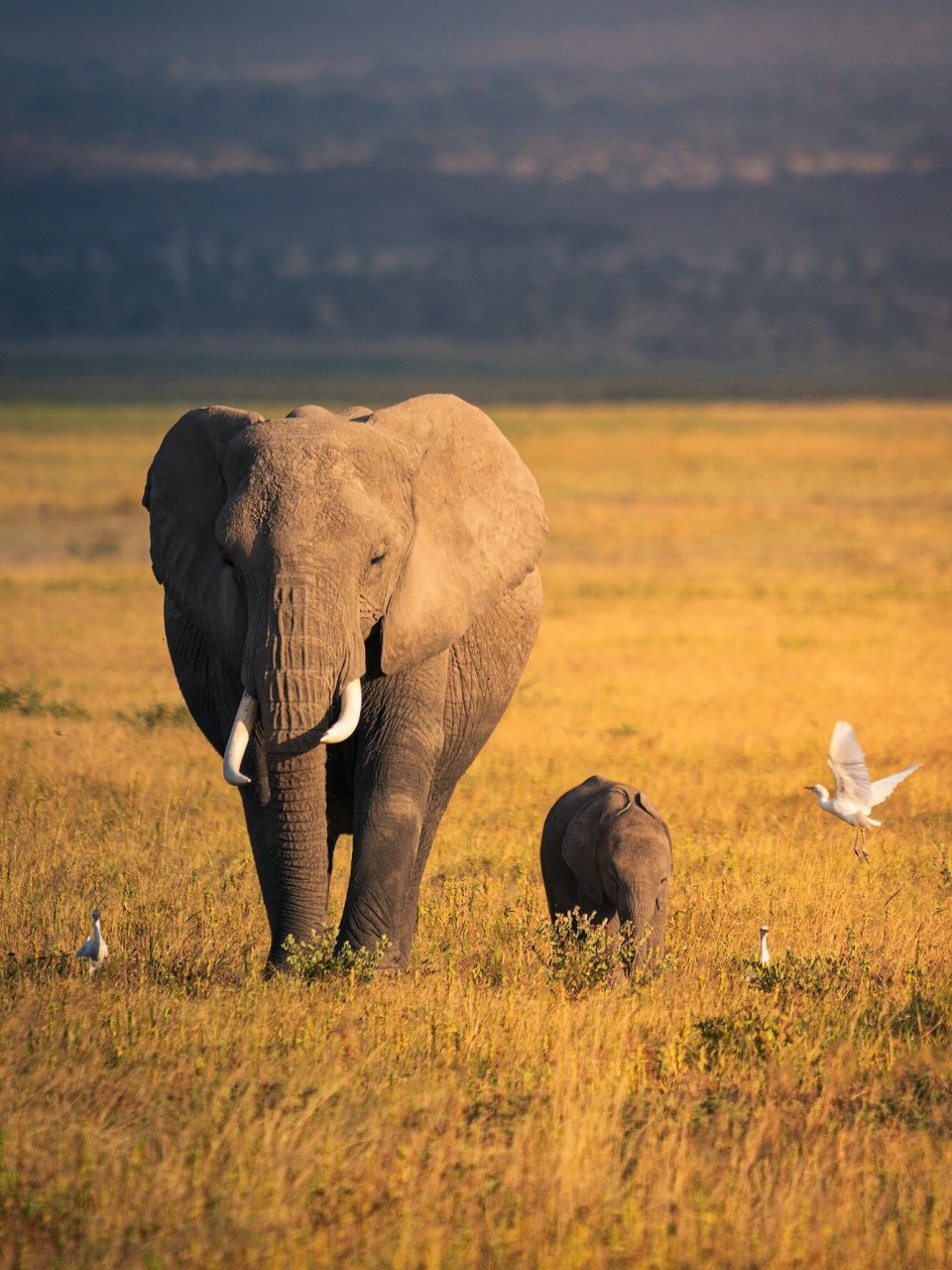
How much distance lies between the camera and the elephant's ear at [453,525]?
326 inches

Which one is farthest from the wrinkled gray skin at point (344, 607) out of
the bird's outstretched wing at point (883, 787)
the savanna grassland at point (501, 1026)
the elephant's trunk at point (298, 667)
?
the bird's outstretched wing at point (883, 787)

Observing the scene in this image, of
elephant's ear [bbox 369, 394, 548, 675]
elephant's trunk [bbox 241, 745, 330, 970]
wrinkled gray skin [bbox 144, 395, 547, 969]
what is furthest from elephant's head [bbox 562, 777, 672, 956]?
elephant's trunk [bbox 241, 745, 330, 970]

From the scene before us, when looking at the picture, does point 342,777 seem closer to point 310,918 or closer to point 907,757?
point 310,918

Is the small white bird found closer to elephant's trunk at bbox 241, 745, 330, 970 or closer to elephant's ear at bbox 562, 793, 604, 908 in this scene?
elephant's trunk at bbox 241, 745, 330, 970

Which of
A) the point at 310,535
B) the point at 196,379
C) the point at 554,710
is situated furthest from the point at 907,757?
the point at 196,379

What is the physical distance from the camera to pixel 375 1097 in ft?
22.7

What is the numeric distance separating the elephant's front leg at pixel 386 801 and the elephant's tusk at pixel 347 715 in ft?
2.45

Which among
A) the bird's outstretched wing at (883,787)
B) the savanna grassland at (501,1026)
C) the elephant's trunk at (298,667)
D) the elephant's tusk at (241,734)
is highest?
the elephant's trunk at (298,667)

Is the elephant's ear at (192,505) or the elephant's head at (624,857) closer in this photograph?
the elephant's ear at (192,505)

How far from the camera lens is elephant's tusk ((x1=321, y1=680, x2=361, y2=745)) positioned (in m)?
7.54

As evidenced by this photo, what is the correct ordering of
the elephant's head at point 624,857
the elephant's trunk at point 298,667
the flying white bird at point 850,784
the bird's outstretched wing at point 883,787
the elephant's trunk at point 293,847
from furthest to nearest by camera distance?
the bird's outstretched wing at point 883,787 → the flying white bird at point 850,784 → the elephant's head at point 624,857 → the elephant's trunk at point 293,847 → the elephant's trunk at point 298,667

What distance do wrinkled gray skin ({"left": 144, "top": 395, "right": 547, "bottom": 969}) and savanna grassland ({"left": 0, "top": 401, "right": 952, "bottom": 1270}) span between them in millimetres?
585

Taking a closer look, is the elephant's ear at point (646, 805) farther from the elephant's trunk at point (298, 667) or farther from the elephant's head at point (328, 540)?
the elephant's trunk at point (298, 667)

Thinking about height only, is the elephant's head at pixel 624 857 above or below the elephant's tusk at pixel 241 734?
below
